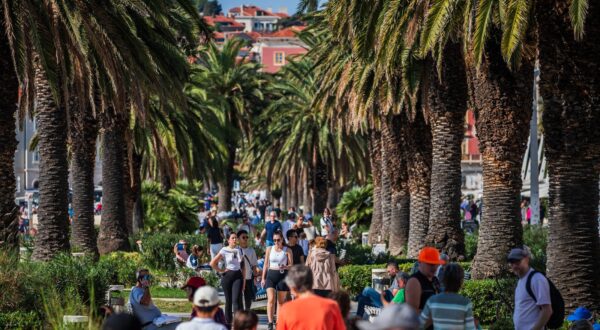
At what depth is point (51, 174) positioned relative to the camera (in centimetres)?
2267

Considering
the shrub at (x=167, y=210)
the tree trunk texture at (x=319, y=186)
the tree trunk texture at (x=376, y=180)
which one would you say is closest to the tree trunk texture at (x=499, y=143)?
the tree trunk texture at (x=376, y=180)

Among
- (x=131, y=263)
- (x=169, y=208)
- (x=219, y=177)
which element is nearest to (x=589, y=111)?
(x=131, y=263)

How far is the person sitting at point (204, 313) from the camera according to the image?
26.9 feet

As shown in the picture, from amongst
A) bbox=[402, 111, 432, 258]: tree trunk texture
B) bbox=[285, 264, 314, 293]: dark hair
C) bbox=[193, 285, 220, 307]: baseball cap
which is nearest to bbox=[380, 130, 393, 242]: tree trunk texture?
bbox=[402, 111, 432, 258]: tree trunk texture

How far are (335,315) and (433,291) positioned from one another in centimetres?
160

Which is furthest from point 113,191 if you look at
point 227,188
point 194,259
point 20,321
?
point 227,188

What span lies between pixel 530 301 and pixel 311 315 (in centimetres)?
237

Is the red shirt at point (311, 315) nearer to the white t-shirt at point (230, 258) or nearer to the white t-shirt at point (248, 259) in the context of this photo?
the white t-shirt at point (230, 258)

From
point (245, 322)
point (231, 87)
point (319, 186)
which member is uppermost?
point (231, 87)

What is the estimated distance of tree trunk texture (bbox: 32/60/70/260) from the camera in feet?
73.7

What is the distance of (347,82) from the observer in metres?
27.9

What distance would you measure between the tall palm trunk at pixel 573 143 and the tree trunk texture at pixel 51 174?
10314 millimetres

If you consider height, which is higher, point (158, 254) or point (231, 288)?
point (158, 254)

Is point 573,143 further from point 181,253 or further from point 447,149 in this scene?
point 181,253
